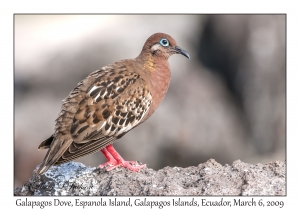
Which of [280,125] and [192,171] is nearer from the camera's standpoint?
[192,171]

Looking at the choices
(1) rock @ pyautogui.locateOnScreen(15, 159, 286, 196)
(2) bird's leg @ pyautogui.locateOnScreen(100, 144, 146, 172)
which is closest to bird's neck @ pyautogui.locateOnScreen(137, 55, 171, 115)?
(2) bird's leg @ pyautogui.locateOnScreen(100, 144, 146, 172)

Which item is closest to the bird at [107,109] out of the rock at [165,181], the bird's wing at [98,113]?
the bird's wing at [98,113]

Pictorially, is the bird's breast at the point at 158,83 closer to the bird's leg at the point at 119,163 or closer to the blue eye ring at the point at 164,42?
the blue eye ring at the point at 164,42

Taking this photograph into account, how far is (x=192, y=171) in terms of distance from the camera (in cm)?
998

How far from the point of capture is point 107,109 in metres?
10.3

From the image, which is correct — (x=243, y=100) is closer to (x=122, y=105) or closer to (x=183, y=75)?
(x=183, y=75)

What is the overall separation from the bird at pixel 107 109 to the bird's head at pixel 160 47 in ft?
0.07

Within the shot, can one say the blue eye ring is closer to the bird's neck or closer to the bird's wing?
the bird's neck

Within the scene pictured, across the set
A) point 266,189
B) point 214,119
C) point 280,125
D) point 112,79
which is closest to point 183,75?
point 214,119

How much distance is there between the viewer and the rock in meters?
9.09

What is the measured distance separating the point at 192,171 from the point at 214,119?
35.1 ft

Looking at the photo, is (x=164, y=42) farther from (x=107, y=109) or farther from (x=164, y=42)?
(x=107, y=109)

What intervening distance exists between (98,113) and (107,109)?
21 centimetres

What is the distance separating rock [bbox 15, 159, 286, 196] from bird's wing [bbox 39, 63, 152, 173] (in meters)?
0.57
